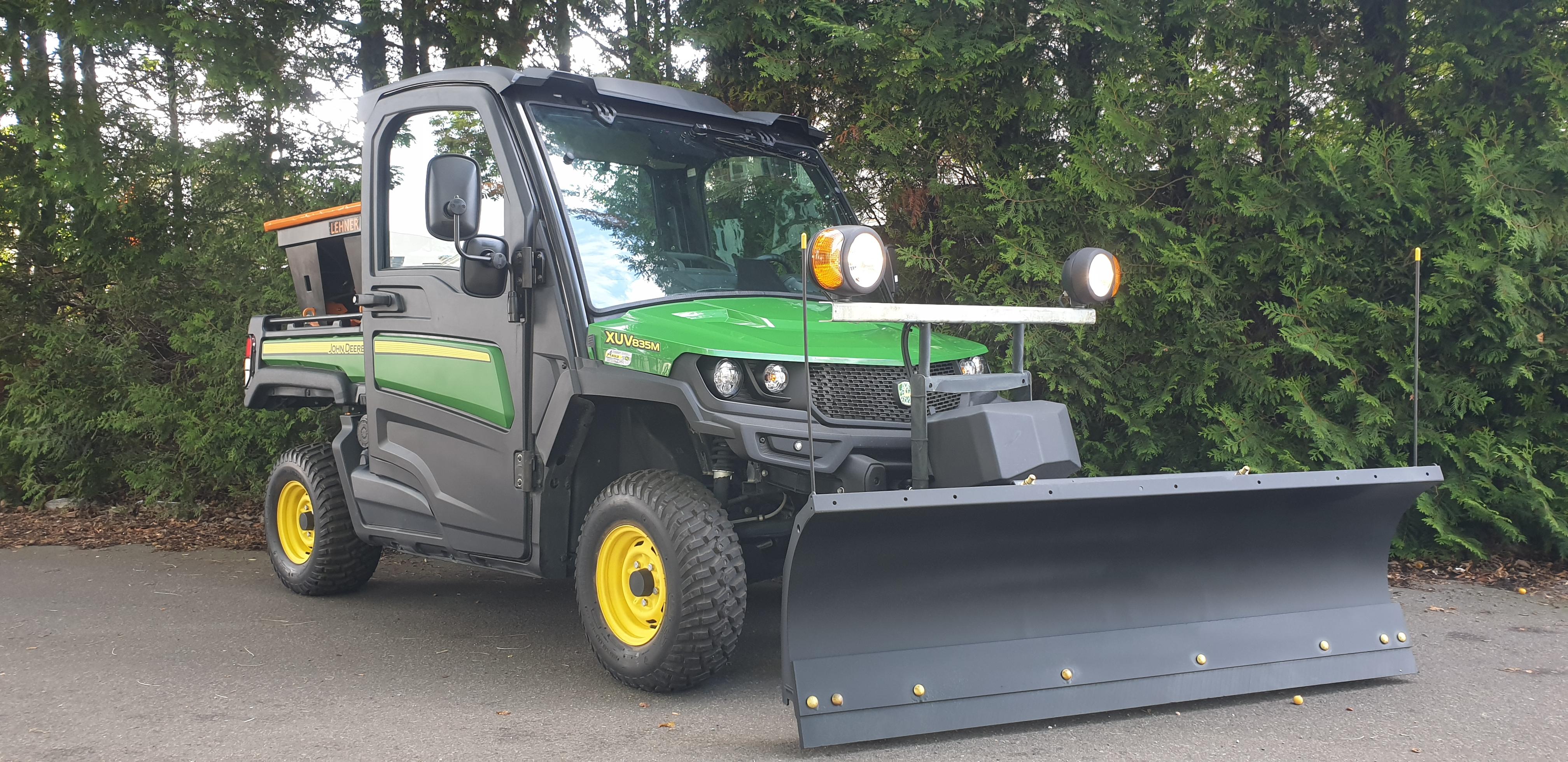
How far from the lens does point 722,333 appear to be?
4.25 m

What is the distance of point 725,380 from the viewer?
4148mm

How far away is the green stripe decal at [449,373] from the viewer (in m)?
4.80

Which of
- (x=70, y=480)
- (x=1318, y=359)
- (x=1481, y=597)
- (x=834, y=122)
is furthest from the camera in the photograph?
(x=70, y=480)

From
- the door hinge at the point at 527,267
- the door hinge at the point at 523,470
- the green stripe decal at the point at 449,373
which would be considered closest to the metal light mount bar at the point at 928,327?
the door hinge at the point at 527,267

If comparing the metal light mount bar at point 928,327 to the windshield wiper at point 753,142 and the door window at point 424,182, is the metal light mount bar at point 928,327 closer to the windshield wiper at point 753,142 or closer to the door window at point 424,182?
the windshield wiper at point 753,142

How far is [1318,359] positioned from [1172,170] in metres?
1.33

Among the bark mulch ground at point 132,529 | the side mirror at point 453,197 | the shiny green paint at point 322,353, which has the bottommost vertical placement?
the bark mulch ground at point 132,529

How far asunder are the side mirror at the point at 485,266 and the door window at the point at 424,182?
12 cm

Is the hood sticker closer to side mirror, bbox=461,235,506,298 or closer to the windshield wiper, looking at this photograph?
side mirror, bbox=461,235,506,298

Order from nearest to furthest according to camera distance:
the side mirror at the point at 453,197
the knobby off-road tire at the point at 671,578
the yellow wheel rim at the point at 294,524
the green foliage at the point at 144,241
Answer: the knobby off-road tire at the point at 671,578 < the side mirror at the point at 453,197 < the yellow wheel rim at the point at 294,524 < the green foliage at the point at 144,241

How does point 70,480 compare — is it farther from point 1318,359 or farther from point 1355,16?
point 1355,16

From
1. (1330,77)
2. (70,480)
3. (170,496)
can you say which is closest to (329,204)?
(170,496)

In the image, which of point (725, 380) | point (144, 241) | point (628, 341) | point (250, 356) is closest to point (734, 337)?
point (725, 380)

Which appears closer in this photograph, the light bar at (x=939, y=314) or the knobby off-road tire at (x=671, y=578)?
the light bar at (x=939, y=314)
